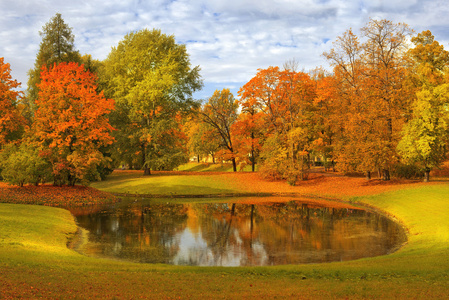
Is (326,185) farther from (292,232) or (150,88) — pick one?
(150,88)

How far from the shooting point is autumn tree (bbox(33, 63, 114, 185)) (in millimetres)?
35266

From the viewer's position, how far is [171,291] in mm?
10141

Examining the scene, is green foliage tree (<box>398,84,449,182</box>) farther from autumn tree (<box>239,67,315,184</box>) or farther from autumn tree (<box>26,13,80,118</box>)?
autumn tree (<box>26,13,80,118</box>)

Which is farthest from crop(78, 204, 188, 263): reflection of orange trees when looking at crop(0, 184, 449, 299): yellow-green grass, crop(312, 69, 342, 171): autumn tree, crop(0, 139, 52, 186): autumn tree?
crop(312, 69, 342, 171): autumn tree

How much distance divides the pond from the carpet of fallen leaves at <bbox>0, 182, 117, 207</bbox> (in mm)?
3122

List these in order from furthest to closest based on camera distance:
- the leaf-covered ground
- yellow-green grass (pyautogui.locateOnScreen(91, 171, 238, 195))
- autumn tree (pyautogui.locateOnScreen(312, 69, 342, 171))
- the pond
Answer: autumn tree (pyautogui.locateOnScreen(312, 69, 342, 171)) < yellow-green grass (pyautogui.locateOnScreen(91, 171, 238, 195)) < the leaf-covered ground < the pond

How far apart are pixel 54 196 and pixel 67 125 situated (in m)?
7.10

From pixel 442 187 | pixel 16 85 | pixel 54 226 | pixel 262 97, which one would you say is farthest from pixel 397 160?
pixel 16 85

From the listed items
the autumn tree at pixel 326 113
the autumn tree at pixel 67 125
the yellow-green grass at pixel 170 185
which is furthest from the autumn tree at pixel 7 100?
the autumn tree at pixel 326 113

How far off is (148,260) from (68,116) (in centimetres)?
2391

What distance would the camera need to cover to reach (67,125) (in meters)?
35.1

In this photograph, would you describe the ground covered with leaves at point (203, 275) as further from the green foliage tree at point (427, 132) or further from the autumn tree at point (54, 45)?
the autumn tree at point (54, 45)

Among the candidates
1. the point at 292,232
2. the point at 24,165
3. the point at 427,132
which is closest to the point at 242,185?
the point at 292,232

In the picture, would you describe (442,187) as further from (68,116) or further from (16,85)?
(16,85)
